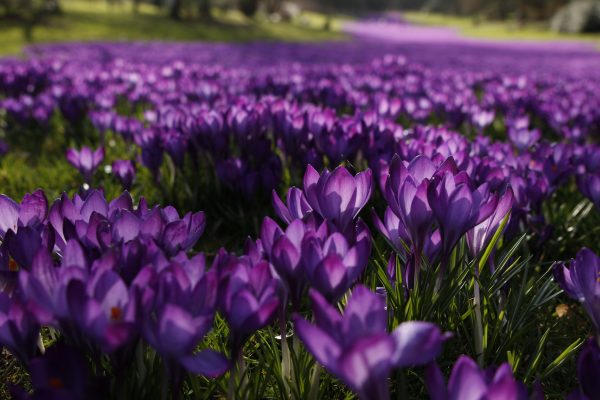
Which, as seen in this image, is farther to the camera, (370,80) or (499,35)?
(499,35)

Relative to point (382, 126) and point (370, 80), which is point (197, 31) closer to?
point (370, 80)

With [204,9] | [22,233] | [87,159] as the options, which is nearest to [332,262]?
[22,233]

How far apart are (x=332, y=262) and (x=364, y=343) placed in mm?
337

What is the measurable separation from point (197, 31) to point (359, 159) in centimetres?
3149

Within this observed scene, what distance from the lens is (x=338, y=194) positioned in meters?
1.73

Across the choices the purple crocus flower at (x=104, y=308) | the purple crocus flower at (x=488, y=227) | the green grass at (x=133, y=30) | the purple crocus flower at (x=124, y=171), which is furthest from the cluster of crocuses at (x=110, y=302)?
the green grass at (x=133, y=30)

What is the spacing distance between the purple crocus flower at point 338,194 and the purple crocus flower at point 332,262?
11.2 inches

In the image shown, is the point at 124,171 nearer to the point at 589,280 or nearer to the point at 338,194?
the point at 338,194

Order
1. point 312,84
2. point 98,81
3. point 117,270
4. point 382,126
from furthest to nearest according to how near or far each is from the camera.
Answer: point 98,81 → point 312,84 → point 382,126 → point 117,270

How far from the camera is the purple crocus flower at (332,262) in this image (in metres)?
1.34

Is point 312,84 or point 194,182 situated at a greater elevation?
point 312,84

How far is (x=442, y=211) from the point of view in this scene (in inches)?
64.9

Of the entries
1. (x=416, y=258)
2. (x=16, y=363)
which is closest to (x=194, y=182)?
(x=16, y=363)

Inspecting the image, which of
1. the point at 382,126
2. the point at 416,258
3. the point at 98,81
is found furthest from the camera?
the point at 98,81
